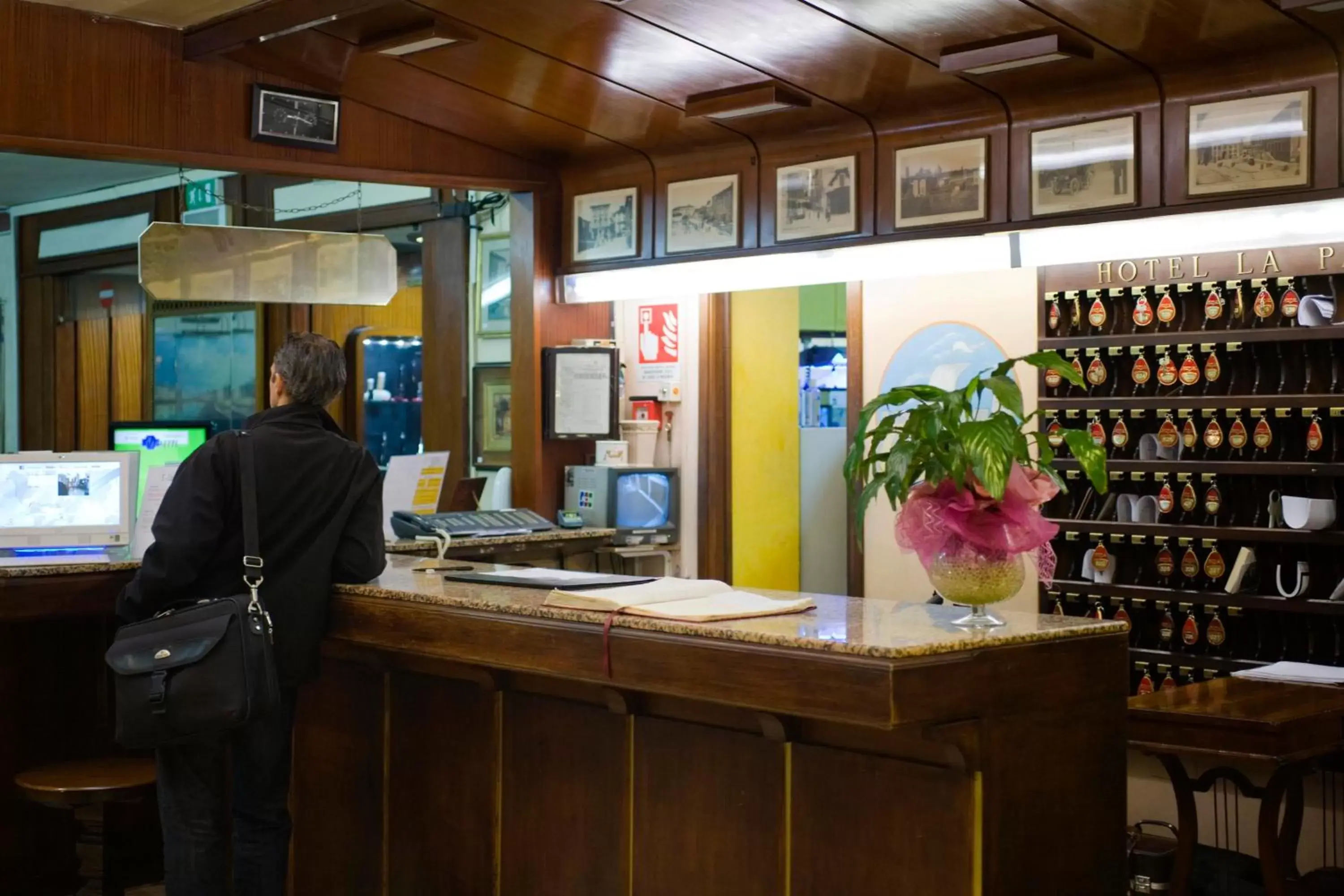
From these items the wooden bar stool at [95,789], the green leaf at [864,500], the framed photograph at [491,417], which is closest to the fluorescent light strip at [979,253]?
the framed photograph at [491,417]

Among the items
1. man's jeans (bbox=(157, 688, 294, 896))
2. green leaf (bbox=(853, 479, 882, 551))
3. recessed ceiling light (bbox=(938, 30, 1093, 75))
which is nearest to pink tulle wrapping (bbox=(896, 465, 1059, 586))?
green leaf (bbox=(853, 479, 882, 551))

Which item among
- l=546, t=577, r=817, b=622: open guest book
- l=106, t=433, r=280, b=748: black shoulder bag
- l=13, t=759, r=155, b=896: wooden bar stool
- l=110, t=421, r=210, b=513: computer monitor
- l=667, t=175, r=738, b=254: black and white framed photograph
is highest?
l=667, t=175, r=738, b=254: black and white framed photograph

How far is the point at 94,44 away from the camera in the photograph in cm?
539

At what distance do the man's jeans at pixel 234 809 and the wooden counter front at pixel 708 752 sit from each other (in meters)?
0.36

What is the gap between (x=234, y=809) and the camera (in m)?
3.69

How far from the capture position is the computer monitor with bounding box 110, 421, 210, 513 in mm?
8047

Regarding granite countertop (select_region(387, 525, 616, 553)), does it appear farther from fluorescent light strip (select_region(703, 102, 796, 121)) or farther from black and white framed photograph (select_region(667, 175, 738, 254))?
fluorescent light strip (select_region(703, 102, 796, 121))

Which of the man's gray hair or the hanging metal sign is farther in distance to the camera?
the hanging metal sign

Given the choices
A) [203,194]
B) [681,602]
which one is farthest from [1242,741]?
[203,194]

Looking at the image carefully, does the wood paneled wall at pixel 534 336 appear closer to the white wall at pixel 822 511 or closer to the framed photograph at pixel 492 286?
the framed photograph at pixel 492 286

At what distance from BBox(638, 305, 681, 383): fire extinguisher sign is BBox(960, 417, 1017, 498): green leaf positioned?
14.0ft

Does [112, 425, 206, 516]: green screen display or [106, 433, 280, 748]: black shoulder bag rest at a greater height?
[112, 425, 206, 516]: green screen display

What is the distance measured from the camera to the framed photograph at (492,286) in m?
7.87

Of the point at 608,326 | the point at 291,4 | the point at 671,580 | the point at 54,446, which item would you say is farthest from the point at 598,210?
the point at 54,446
